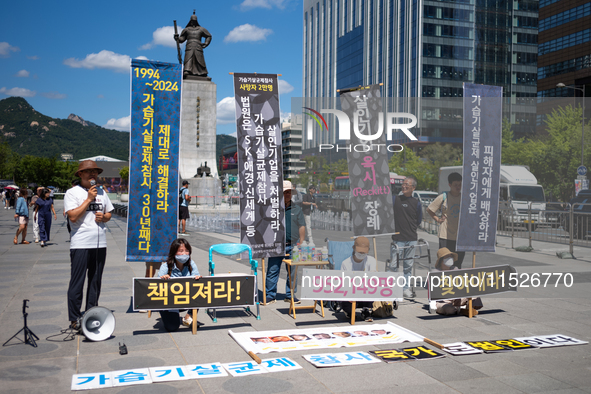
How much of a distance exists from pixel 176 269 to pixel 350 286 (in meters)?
2.43

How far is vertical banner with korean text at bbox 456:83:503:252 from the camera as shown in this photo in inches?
319

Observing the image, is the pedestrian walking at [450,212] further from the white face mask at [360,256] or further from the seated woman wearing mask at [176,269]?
the seated woman wearing mask at [176,269]

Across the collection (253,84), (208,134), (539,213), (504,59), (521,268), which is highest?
(504,59)

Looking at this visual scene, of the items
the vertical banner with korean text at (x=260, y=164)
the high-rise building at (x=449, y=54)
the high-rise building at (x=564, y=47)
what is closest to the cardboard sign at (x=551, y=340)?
the vertical banner with korean text at (x=260, y=164)

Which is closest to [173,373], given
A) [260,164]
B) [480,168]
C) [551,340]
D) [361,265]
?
[361,265]

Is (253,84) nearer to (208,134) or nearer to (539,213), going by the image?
(539,213)

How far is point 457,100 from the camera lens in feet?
240

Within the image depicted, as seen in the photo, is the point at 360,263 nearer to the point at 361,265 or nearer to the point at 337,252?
the point at 361,265

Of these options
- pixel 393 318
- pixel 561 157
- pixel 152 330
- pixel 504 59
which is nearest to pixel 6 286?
pixel 152 330

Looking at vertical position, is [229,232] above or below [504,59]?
below

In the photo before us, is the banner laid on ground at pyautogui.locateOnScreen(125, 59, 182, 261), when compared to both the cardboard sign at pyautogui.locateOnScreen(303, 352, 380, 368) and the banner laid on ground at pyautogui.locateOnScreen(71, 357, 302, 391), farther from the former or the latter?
the cardboard sign at pyautogui.locateOnScreen(303, 352, 380, 368)

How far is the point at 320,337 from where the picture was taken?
6359mm

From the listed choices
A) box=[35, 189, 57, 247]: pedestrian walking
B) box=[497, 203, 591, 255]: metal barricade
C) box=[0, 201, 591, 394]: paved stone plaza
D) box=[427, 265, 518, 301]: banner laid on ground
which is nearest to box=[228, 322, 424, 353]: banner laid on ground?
box=[0, 201, 591, 394]: paved stone plaza

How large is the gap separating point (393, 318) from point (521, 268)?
255 inches
